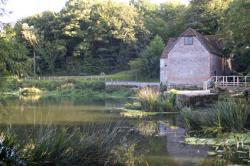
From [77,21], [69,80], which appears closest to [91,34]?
[77,21]

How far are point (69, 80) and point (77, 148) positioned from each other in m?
52.9

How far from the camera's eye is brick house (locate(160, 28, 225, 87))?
49469 millimetres

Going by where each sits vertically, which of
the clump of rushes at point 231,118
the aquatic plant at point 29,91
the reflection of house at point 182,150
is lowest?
the aquatic plant at point 29,91

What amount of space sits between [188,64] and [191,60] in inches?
26.8

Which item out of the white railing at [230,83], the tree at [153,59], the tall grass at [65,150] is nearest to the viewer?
the tall grass at [65,150]

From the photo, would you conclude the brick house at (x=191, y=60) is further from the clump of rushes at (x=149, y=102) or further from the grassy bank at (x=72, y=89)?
the clump of rushes at (x=149, y=102)

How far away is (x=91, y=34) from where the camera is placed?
79125mm

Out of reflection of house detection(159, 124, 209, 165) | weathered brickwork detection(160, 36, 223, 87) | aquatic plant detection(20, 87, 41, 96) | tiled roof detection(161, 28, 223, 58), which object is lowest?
aquatic plant detection(20, 87, 41, 96)

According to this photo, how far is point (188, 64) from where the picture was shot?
1999 inches

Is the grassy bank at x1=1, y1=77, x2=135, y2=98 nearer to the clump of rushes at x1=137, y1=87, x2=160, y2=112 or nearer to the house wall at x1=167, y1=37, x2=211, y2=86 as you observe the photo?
the house wall at x1=167, y1=37, x2=211, y2=86

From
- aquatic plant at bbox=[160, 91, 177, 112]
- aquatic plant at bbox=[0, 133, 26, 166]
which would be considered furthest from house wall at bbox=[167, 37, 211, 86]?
aquatic plant at bbox=[0, 133, 26, 166]

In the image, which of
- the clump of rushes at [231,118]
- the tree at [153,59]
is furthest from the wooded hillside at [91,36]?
the clump of rushes at [231,118]

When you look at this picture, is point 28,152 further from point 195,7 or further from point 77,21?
point 77,21

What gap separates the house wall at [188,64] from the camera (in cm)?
4966
